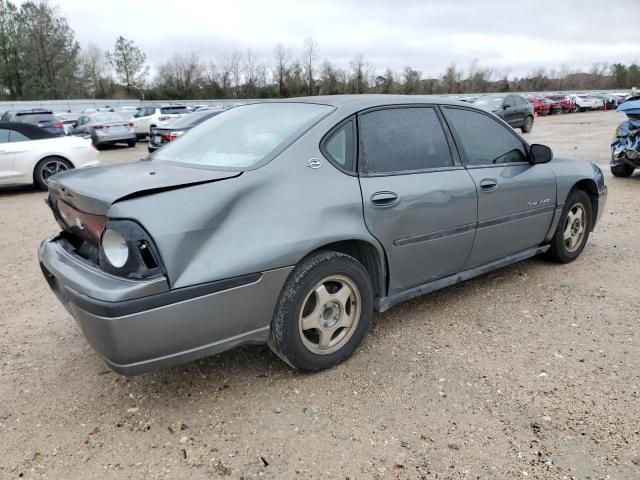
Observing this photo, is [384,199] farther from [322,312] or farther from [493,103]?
[493,103]

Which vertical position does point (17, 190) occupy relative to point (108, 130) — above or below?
below

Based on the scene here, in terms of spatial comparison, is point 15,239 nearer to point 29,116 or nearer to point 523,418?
point 523,418

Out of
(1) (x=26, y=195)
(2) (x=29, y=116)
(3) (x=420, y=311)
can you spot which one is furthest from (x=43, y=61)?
(3) (x=420, y=311)

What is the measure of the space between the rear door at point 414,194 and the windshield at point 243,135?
0.42 meters

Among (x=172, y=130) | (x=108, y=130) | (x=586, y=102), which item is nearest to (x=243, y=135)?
(x=172, y=130)

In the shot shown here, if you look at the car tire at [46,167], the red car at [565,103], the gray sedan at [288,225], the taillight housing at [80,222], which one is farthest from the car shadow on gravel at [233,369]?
the red car at [565,103]

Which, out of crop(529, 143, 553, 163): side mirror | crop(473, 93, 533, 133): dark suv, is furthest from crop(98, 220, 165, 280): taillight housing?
crop(473, 93, 533, 133): dark suv

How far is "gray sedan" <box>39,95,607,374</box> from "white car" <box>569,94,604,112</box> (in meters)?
43.0

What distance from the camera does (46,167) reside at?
384 inches

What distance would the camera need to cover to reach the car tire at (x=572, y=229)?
4.62 metres

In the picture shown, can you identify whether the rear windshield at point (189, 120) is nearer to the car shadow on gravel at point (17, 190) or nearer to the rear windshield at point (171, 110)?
the car shadow on gravel at point (17, 190)

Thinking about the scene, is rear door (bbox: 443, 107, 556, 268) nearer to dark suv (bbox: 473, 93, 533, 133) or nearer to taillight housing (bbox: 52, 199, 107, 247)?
taillight housing (bbox: 52, 199, 107, 247)

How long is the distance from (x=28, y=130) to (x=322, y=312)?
9.15m

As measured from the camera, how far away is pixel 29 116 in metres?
17.8
